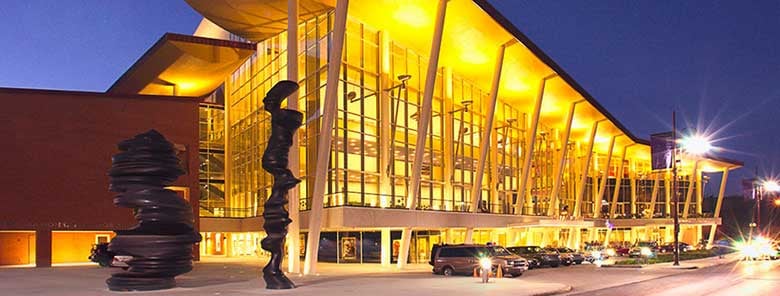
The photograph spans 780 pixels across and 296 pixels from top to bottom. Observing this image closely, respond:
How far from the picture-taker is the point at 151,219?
26.2 m

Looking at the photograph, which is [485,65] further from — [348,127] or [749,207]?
[749,207]

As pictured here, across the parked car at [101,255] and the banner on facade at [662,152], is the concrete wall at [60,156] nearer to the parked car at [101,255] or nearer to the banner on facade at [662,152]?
the parked car at [101,255]

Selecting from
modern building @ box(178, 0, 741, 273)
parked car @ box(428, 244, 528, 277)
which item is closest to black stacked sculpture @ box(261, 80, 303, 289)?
modern building @ box(178, 0, 741, 273)

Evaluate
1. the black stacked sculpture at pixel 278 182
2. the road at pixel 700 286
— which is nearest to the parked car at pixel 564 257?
the road at pixel 700 286

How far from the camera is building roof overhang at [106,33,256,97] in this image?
5153 centimetres

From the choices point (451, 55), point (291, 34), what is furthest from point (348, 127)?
point (451, 55)

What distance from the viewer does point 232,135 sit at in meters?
62.7

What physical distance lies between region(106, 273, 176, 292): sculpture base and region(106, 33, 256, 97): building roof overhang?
27.7 m

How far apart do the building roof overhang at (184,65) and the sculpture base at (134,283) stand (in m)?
27.7

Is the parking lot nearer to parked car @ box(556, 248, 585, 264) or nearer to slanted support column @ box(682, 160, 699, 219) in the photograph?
parked car @ box(556, 248, 585, 264)

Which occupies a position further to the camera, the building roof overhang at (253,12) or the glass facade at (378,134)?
the glass facade at (378,134)

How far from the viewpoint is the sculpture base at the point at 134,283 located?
25.3 meters

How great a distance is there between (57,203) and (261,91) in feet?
52.4

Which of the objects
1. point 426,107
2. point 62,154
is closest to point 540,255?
point 426,107
